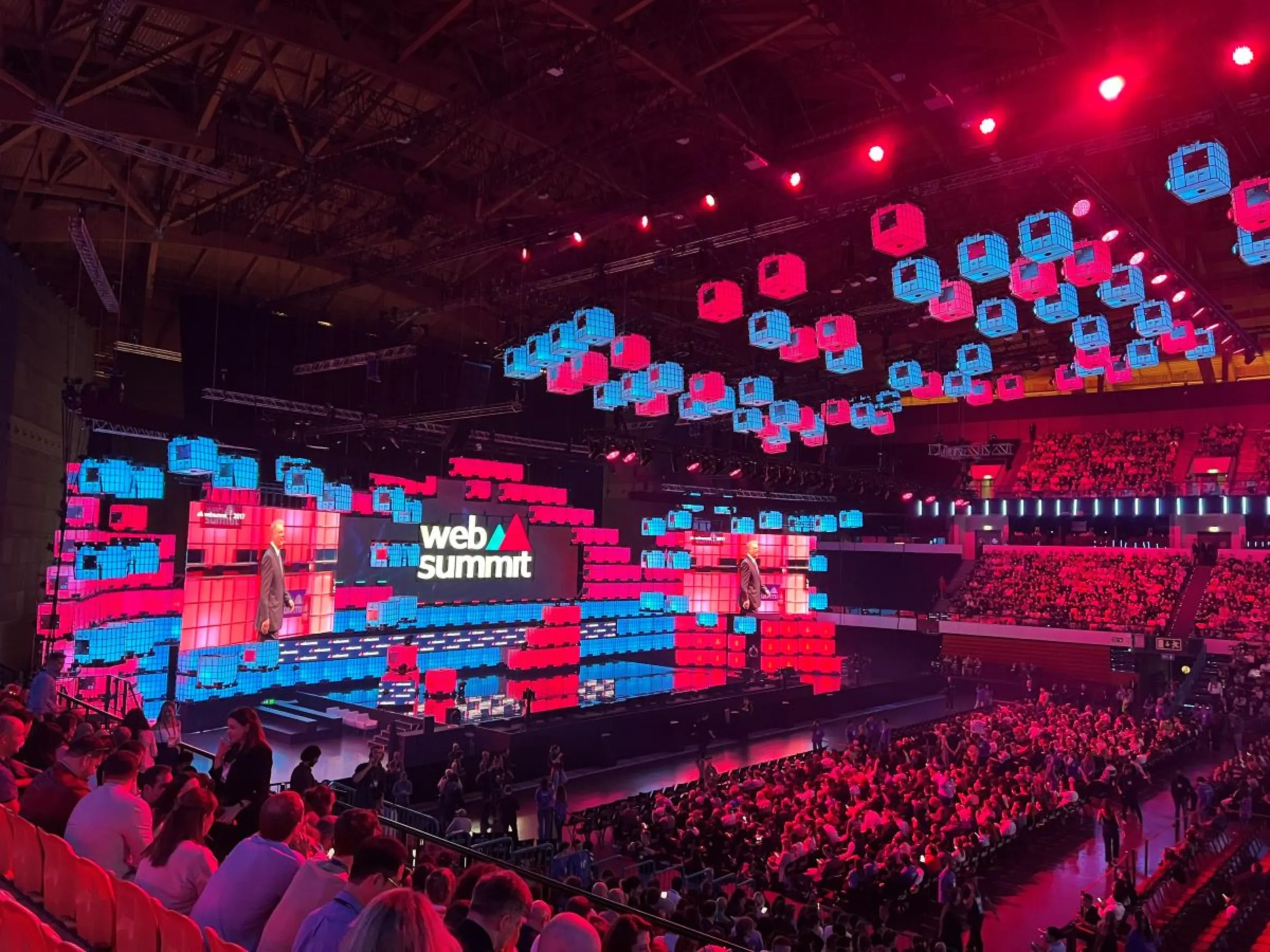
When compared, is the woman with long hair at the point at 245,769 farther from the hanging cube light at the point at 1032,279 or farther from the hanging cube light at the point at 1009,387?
the hanging cube light at the point at 1009,387

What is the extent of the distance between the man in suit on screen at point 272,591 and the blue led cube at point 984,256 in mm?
15538

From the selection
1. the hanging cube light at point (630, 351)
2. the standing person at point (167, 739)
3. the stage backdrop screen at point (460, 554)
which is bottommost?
the standing person at point (167, 739)

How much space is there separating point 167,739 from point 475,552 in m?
15.5

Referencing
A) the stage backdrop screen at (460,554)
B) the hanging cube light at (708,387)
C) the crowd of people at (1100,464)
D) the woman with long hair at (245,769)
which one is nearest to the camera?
the woman with long hair at (245,769)

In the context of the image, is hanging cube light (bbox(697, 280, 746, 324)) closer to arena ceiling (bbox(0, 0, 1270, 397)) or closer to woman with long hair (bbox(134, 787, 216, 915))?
arena ceiling (bbox(0, 0, 1270, 397))

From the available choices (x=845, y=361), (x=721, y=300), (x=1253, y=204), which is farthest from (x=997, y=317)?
(x=721, y=300)

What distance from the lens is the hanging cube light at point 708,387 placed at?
14.4 m

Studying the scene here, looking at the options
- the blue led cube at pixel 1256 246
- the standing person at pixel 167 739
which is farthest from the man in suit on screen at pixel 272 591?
the blue led cube at pixel 1256 246

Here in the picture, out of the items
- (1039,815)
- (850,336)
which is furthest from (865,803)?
(850,336)

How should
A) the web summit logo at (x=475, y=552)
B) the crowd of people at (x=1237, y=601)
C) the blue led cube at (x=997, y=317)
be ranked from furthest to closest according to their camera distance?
the crowd of people at (x=1237, y=601) < the web summit logo at (x=475, y=552) < the blue led cube at (x=997, y=317)

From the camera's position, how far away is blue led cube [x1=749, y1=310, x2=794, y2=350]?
1136cm

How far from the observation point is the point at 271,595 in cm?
1945

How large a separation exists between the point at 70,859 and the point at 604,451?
16.8 m

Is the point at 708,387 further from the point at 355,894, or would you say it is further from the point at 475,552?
the point at 475,552
